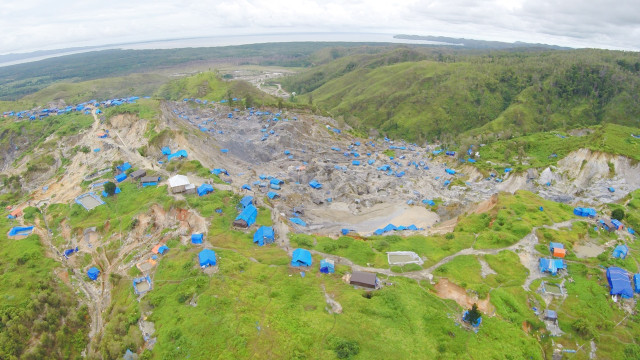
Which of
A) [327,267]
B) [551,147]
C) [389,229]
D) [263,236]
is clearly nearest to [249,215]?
[263,236]

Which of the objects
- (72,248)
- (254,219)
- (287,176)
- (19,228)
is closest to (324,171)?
(287,176)

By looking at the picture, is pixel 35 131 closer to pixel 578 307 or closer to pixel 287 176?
pixel 287 176

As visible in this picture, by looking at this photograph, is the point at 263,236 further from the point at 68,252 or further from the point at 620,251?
the point at 620,251

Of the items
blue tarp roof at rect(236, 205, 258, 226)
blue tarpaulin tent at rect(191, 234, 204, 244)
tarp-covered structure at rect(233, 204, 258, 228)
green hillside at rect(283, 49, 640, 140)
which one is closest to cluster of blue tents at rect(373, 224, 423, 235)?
blue tarp roof at rect(236, 205, 258, 226)

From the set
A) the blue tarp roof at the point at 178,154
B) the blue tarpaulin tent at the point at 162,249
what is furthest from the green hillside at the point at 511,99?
the blue tarpaulin tent at the point at 162,249

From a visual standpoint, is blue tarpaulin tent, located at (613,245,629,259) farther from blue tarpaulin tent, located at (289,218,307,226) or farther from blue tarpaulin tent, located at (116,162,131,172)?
blue tarpaulin tent, located at (116,162,131,172)

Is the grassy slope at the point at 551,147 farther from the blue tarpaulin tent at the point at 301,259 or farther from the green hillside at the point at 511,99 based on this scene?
the blue tarpaulin tent at the point at 301,259
